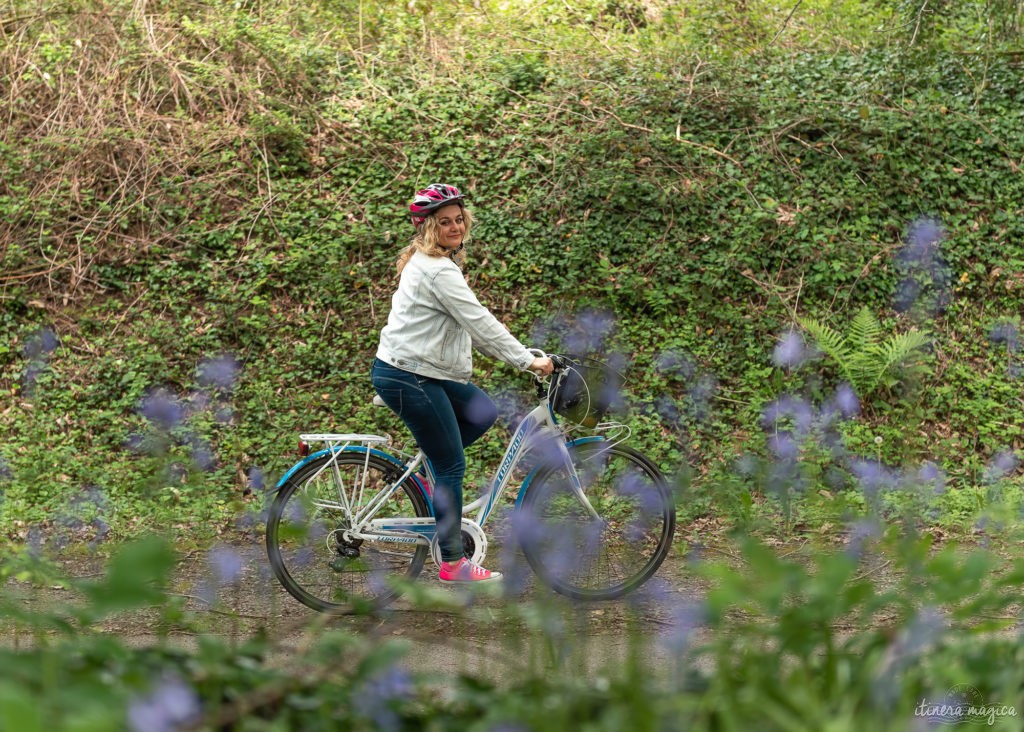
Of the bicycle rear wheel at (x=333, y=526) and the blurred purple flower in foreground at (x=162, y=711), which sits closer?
the blurred purple flower in foreground at (x=162, y=711)

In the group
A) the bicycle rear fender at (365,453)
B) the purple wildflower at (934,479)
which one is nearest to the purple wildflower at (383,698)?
the bicycle rear fender at (365,453)

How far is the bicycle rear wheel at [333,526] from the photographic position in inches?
200

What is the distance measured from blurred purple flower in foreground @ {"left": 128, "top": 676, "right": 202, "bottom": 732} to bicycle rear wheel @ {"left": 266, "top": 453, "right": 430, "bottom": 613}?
3.44m

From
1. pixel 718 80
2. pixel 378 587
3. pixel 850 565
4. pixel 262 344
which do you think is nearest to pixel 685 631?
pixel 850 565

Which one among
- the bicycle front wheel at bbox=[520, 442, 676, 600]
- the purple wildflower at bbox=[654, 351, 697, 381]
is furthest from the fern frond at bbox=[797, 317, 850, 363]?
the bicycle front wheel at bbox=[520, 442, 676, 600]

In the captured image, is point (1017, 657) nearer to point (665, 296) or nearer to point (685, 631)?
point (685, 631)

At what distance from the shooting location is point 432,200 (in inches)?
192

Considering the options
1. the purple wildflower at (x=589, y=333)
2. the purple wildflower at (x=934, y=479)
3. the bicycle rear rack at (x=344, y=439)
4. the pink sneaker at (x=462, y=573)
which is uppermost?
the purple wildflower at (x=589, y=333)

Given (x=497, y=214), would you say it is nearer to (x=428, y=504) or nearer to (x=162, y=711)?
(x=428, y=504)

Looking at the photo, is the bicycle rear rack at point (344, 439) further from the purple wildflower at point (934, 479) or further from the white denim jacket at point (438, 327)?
the purple wildflower at point (934, 479)

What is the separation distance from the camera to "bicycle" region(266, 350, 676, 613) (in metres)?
5.09

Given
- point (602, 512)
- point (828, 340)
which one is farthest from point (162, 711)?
point (828, 340)

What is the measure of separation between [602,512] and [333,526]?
1335 millimetres

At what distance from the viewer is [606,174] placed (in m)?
9.16
